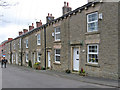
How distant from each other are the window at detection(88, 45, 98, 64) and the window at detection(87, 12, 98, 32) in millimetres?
1389

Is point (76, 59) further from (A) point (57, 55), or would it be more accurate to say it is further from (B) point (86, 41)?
(A) point (57, 55)

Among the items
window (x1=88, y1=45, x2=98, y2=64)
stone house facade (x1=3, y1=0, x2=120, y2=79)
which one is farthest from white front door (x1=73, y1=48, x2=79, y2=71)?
window (x1=88, y1=45, x2=98, y2=64)

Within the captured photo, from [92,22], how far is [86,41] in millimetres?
1601

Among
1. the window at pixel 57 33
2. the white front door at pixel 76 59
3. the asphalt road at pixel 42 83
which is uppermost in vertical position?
the window at pixel 57 33

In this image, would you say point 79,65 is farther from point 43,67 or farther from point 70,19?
point 43,67

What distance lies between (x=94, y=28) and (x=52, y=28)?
674 cm

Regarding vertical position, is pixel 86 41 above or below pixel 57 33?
below

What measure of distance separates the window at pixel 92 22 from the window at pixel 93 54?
54.7 inches

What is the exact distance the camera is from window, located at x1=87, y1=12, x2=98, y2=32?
11.1m

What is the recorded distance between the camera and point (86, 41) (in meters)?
11.8

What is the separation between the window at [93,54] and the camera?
11.0m

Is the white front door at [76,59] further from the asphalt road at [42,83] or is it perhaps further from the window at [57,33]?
the window at [57,33]

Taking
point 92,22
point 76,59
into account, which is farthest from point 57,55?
point 92,22

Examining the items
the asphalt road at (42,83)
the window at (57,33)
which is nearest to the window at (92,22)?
the asphalt road at (42,83)
